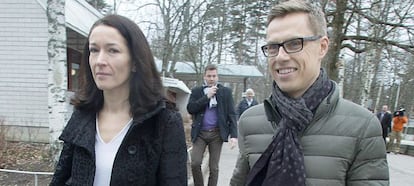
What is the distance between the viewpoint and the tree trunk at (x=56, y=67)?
18.0 ft

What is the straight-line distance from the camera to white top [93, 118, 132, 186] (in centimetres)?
185

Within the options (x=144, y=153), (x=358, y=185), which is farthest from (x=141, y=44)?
(x=358, y=185)

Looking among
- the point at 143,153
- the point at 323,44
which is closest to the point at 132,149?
the point at 143,153

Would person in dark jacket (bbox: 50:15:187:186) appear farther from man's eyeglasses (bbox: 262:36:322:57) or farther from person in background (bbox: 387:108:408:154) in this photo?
person in background (bbox: 387:108:408:154)

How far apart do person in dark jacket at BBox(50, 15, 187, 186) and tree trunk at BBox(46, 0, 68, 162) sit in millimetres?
3970

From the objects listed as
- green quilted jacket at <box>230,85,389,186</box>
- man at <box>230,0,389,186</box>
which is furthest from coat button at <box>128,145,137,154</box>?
green quilted jacket at <box>230,85,389,186</box>

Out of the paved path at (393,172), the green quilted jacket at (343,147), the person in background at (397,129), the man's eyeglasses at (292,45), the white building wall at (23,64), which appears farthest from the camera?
the person in background at (397,129)

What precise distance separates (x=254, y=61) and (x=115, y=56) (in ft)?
108

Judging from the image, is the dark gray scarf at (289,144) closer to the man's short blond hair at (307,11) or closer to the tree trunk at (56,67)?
the man's short blond hair at (307,11)

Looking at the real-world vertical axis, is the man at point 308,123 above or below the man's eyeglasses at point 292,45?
below

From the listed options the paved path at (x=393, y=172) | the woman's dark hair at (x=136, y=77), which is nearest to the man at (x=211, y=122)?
the paved path at (x=393, y=172)

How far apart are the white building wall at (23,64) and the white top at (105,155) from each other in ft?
29.7

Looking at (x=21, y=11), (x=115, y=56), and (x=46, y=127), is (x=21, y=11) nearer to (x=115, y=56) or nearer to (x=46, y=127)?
(x=46, y=127)

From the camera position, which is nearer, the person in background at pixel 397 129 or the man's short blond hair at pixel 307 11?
the man's short blond hair at pixel 307 11
